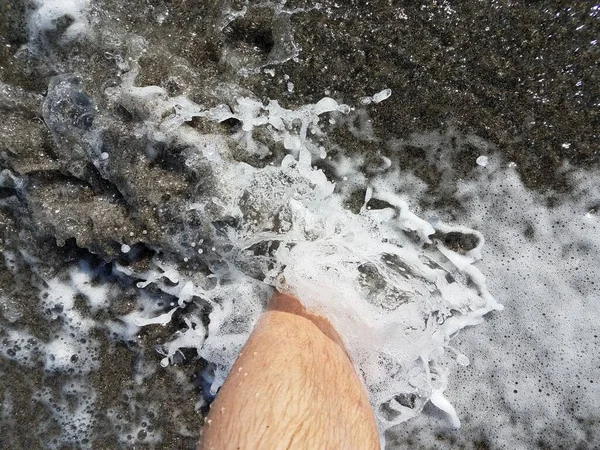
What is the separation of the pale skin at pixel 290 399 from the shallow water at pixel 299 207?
1.16 feet

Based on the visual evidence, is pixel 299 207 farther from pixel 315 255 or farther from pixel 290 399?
pixel 290 399

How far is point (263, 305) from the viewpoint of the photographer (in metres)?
2.32

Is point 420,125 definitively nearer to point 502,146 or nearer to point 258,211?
point 502,146

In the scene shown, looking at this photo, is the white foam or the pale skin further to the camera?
the white foam

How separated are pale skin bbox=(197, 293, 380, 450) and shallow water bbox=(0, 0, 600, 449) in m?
0.35

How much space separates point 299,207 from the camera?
2.28m

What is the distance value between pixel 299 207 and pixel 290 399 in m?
1.00

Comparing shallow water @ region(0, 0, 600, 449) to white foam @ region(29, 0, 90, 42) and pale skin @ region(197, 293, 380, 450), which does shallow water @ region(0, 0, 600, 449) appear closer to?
white foam @ region(29, 0, 90, 42)

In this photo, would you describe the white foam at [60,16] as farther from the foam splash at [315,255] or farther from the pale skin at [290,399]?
the pale skin at [290,399]

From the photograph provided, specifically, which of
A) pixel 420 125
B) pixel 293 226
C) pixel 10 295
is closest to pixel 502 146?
pixel 420 125

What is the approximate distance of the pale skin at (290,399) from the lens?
56.4 inches

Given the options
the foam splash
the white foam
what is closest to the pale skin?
the foam splash

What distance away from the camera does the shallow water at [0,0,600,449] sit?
2232mm

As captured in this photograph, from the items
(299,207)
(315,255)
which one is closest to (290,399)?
(315,255)
